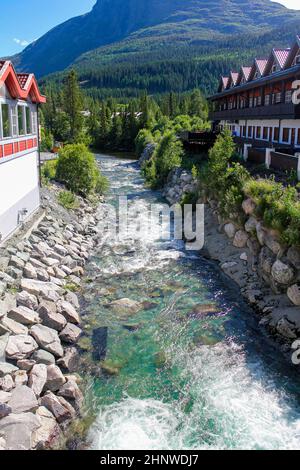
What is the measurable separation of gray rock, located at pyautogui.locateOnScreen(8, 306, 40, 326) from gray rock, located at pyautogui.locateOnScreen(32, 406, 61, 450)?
3.40m

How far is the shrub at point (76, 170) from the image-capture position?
30922 millimetres

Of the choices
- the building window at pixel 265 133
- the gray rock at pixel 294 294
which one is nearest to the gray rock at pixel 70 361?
the gray rock at pixel 294 294

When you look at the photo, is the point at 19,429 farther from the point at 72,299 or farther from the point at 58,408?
the point at 72,299

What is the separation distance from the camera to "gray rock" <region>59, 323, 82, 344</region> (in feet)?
41.3

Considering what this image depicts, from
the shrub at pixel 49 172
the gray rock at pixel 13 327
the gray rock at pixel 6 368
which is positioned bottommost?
the gray rock at pixel 6 368

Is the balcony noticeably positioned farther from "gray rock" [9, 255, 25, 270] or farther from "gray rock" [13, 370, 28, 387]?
"gray rock" [13, 370, 28, 387]

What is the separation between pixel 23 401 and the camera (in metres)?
9.27

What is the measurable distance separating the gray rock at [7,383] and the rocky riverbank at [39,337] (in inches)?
0.9

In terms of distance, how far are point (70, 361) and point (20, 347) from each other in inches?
60.6

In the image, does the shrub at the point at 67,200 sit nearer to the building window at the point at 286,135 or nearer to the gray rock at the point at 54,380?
the building window at the point at 286,135

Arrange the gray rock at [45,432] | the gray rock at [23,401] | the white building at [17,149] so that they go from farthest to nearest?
the white building at [17,149], the gray rock at [23,401], the gray rock at [45,432]

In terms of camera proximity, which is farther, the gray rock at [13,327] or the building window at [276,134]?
the building window at [276,134]
